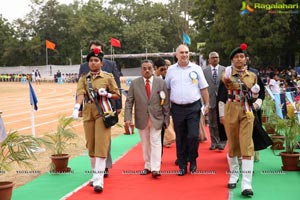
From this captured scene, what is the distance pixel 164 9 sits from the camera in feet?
206

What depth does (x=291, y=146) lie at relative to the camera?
714cm

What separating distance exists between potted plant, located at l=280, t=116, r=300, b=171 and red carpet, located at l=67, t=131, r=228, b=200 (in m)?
0.93

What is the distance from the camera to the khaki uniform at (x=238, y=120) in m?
5.64

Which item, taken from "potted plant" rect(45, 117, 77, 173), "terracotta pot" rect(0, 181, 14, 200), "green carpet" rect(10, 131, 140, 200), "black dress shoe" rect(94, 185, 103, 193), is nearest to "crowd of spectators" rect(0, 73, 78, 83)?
"green carpet" rect(10, 131, 140, 200)

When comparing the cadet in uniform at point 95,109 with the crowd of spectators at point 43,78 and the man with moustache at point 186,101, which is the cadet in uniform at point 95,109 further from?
the crowd of spectators at point 43,78

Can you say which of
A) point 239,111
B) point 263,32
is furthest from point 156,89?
point 263,32

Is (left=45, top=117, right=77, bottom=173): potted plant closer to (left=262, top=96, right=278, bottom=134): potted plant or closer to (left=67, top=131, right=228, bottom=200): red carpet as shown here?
(left=67, top=131, right=228, bottom=200): red carpet

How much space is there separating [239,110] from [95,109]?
1829 mm

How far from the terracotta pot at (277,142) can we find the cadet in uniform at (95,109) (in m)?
3.34

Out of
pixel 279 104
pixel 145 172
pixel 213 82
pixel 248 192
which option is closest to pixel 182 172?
pixel 145 172

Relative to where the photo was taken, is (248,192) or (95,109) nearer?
(248,192)

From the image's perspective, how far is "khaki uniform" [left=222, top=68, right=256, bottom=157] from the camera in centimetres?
564

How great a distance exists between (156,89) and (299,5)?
1040 inches

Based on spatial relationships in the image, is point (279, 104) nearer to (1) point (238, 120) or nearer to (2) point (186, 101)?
(2) point (186, 101)
